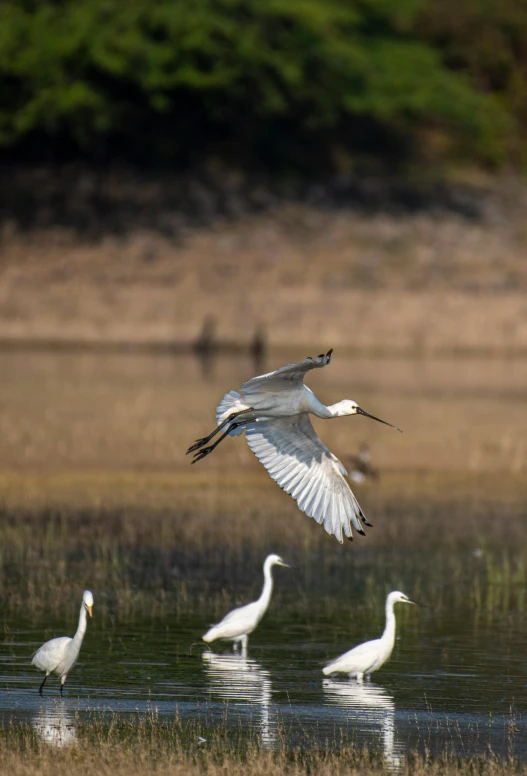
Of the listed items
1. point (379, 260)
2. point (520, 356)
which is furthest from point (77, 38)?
point (520, 356)

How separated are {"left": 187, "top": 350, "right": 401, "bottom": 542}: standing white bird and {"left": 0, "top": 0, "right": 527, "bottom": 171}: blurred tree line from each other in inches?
1254

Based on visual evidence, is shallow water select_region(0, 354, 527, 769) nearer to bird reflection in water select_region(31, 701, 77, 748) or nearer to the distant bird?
bird reflection in water select_region(31, 701, 77, 748)

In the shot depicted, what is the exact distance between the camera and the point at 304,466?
11.9 metres

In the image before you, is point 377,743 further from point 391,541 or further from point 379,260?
point 379,260

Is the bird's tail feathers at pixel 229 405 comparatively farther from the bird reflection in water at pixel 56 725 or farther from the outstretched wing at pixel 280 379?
the bird reflection in water at pixel 56 725

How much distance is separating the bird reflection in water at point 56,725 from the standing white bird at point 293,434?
232 centimetres

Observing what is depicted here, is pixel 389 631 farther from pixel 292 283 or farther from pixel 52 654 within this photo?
pixel 292 283

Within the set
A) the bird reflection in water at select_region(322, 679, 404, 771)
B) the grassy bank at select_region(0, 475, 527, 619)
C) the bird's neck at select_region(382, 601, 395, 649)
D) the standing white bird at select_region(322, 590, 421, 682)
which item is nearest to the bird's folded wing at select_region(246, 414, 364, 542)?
Answer: the bird's neck at select_region(382, 601, 395, 649)

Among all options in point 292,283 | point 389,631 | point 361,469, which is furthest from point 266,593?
point 292,283

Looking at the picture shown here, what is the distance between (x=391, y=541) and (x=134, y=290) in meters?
24.5

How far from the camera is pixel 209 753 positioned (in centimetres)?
906

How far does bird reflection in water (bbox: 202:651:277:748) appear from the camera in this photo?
991 centimetres

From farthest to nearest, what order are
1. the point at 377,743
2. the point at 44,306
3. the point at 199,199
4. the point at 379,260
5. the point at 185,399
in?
the point at 199,199 < the point at 379,260 < the point at 44,306 < the point at 185,399 < the point at 377,743

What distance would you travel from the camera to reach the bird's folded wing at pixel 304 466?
11.4 metres
